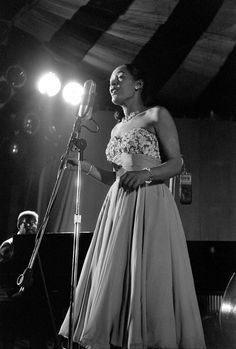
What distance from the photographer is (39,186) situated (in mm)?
6656

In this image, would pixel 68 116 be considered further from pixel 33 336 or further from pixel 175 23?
pixel 33 336

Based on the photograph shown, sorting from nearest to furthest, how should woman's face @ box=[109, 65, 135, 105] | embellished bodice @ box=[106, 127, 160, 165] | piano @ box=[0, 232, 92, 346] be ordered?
embellished bodice @ box=[106, 127, 160, 165], woman's face @ box=[109, 65, 135, 105], piano @ box=[0, 232, 92, 346]

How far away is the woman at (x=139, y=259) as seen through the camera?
7.30 ft

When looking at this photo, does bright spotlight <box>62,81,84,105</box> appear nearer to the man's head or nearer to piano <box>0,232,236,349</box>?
the man's head

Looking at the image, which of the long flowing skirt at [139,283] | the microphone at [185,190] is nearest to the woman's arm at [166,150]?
the long flowing skirt at [139,283]

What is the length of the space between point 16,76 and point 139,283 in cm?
400

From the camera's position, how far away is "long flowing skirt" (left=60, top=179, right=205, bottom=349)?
221 cm

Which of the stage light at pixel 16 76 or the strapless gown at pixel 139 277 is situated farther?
the stage light at pixel 16 76

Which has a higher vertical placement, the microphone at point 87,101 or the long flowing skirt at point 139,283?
the microphone at point 87,101

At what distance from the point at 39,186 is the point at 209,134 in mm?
2564

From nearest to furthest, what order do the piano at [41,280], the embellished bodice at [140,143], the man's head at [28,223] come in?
the embellished bodice at [140,143], the piano at [41,280], the man's head at [28,223]

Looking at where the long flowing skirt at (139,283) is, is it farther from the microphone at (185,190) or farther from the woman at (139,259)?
the microphone at (185,190)

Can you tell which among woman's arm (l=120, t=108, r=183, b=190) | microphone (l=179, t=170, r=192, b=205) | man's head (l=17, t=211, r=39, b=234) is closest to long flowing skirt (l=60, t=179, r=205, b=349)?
woman's arm (l=120, t=108, r=183, b=190)

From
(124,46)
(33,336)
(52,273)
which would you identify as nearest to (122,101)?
(52,273)
